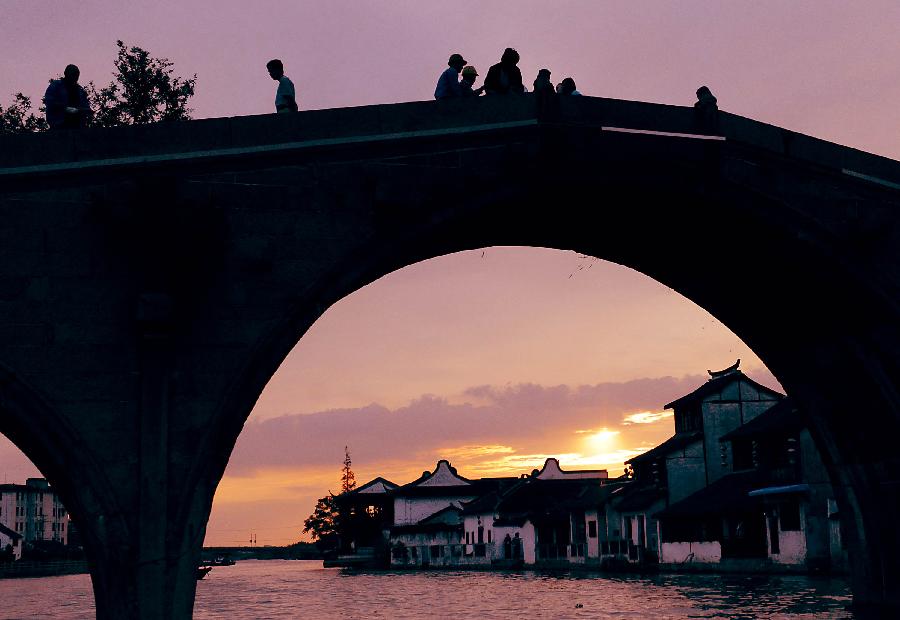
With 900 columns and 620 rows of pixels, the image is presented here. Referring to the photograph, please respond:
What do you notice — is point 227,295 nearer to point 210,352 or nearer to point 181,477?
point 210,352

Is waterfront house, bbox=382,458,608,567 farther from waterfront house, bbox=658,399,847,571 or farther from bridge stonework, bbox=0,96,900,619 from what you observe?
bridge stonework, bbox=0,96,900,619

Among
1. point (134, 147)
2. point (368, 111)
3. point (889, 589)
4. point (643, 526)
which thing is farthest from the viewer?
point (643, 526)

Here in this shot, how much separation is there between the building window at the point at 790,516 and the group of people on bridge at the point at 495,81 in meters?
29.4

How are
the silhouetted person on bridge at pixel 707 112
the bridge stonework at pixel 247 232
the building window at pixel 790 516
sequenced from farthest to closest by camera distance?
1. the building window at pixel 790 516
2. the silhouetted person on bridge at pixel 707 112
3. the bridge stonework at pixel 247 232

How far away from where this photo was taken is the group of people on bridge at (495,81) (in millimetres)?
13883

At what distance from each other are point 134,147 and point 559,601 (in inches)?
887

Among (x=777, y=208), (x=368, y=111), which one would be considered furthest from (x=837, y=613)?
(x=368, y=111)

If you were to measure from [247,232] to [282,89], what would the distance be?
2434 millimetres

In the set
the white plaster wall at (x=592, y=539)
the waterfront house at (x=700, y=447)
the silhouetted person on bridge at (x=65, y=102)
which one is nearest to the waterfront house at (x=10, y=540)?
the white plaster wall at (x=592, y=539)

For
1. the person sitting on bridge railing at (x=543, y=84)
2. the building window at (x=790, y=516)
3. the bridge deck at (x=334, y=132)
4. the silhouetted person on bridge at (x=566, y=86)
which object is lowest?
the building window at (x=790, y=516)

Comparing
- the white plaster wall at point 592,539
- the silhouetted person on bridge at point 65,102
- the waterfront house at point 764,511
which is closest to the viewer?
the silhouetted person on bridge at point 65,102

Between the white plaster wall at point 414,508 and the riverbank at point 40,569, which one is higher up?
the white plaster wall at point 414,508

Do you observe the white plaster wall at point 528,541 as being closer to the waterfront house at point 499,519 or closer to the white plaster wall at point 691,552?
the waterfront house at point 499,519

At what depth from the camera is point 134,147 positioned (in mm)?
12219
